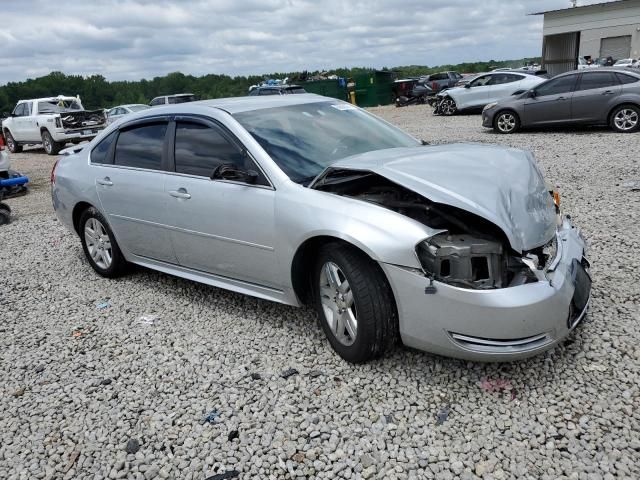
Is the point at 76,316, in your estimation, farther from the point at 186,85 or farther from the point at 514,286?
the point at 186,85

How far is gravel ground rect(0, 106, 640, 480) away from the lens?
2.55 metres

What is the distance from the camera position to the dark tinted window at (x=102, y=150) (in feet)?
16.3

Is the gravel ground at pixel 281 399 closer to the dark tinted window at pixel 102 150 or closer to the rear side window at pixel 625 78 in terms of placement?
the dark tinted window at pixel 102 150

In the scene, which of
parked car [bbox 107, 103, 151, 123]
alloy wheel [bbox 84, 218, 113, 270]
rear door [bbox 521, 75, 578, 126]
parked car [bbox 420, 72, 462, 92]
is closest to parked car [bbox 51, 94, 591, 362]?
alloy wheel [bbox 84, 218, 113, 270]

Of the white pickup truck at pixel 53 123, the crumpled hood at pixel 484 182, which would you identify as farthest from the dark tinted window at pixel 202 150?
the white pickup truck at pixel 53 123

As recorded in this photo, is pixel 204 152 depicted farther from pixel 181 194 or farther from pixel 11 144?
pixel 11 144

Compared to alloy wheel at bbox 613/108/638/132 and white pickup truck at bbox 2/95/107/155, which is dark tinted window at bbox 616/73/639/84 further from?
white pickup truck at bbox 2/95/107/155

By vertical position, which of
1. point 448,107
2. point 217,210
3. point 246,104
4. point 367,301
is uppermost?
point 246,104

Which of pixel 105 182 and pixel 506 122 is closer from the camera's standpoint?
pixel 105 182

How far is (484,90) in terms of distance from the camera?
18953 mm

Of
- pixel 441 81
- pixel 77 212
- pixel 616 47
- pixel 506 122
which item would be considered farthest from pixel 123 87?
pixel 77 212

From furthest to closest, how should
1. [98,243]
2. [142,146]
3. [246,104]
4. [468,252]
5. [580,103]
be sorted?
[580,103] → [98,243] → [142,146] → [246,104] → [468,252]

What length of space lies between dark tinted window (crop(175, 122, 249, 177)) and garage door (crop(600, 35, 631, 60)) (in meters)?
32.1

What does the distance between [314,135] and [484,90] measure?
1667 cm
